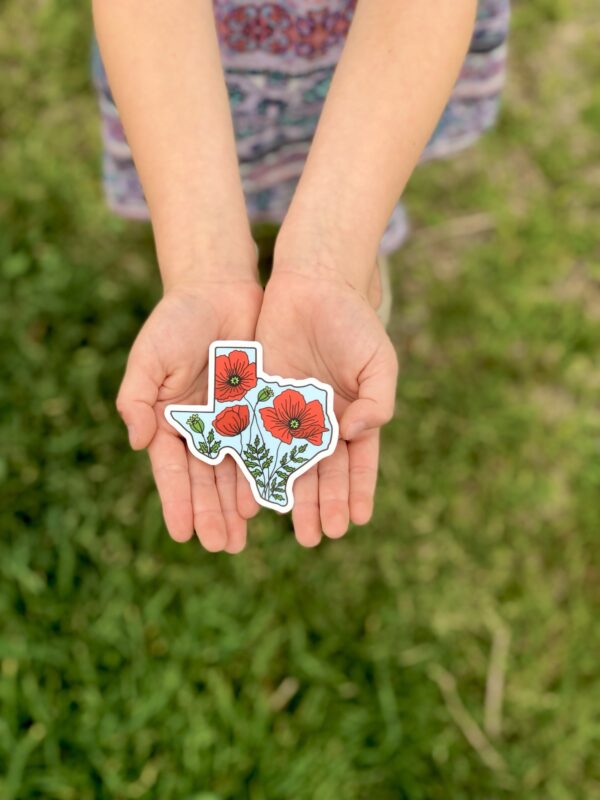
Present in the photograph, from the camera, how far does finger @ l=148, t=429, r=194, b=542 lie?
193 cm

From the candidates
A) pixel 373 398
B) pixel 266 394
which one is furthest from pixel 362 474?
pixel 266 394

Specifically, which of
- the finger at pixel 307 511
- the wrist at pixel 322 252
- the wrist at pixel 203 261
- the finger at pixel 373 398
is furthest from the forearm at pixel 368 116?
the finger at pixel 307 511

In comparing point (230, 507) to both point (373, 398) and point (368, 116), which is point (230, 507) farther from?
point (368, 116)

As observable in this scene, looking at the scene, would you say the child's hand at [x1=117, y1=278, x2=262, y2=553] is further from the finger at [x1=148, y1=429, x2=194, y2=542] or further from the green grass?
the green grass

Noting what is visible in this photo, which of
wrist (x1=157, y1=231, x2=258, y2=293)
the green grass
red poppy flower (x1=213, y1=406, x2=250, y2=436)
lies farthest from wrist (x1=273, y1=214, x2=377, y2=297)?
the green grass

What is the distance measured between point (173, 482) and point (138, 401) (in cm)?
21

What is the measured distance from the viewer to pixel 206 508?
196 cm

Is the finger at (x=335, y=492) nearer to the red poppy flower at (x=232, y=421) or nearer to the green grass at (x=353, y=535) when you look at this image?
the red poppy flower at (x=232, y=421)

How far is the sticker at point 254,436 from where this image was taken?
203cm

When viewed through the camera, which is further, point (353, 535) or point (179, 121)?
point (353, 535)

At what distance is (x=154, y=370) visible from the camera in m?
1.90

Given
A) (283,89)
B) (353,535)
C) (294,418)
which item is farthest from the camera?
(353,535)

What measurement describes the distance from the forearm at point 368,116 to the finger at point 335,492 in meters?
0.44

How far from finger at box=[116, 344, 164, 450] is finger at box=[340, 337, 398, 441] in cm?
44
